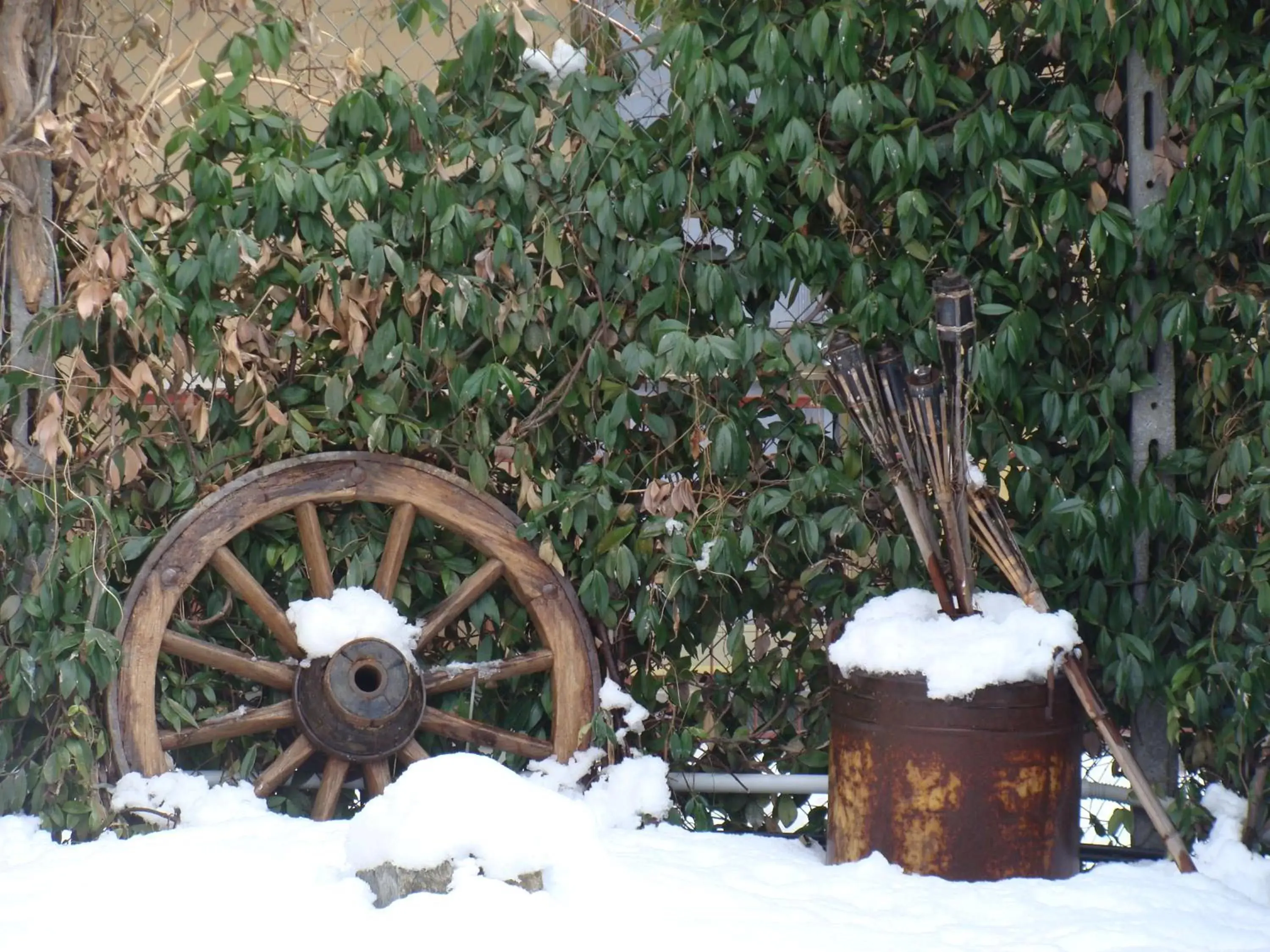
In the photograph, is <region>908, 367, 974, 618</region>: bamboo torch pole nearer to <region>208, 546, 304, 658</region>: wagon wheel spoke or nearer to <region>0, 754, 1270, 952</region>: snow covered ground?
<region>0, 754, 1270, 952</region>: snow covered ground

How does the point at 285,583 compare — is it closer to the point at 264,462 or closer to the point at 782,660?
the point at 264,462

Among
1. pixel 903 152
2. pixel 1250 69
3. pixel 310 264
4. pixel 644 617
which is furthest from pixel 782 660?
pixel 1250 69

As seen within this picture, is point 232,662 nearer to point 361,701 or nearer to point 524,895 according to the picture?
point 361,701

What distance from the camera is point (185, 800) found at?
2949mm

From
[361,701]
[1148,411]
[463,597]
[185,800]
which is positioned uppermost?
[1148,411]

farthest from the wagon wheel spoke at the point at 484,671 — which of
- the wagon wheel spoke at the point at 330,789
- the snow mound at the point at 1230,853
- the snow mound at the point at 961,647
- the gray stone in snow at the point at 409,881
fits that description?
the snow mound at the point at 1230,853

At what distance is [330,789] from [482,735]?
35 cm

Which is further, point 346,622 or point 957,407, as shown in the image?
point 346,622

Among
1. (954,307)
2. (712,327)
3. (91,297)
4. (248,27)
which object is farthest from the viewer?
(712,327)

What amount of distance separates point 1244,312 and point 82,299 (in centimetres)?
236

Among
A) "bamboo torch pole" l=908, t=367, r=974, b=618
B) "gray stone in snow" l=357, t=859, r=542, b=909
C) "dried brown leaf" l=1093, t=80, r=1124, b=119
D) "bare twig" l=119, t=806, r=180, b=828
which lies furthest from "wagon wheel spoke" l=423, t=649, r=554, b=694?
"dried brown leaf" l=1093, t=80, r=1124, b=119

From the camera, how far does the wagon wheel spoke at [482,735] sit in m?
3.10

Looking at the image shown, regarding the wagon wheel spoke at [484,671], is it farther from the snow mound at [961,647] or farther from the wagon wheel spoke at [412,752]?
the snow mound at [961,647]

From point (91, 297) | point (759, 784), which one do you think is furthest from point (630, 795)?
point (91, 297)
